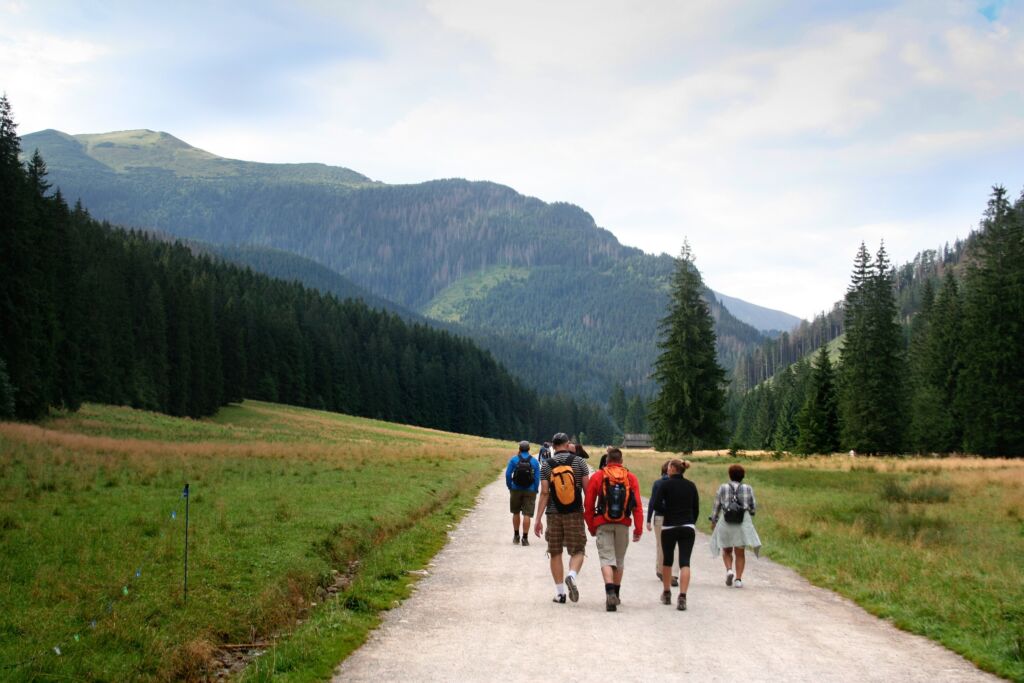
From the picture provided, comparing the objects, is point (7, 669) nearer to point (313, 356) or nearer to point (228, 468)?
point (228, 468)

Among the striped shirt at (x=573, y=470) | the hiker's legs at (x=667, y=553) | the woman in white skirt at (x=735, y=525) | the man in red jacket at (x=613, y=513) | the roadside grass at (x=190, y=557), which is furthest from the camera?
the woman in white skirt at (x=735, y=525)

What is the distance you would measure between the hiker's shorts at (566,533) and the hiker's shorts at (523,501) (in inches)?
224

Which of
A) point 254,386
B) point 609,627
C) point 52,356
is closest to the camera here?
point 609,627

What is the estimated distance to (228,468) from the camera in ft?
91.7

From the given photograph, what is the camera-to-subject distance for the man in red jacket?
10945mm

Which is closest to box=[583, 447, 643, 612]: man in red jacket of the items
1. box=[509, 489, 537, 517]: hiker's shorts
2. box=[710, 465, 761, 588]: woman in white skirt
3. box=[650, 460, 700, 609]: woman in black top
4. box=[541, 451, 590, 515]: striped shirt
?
box=[541, 451, 590, 515]: striped shirt

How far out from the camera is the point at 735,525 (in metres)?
13.1

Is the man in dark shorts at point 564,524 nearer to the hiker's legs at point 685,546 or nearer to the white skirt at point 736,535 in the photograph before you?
the hiker's legs at point 685,546

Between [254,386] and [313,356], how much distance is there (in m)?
13.9

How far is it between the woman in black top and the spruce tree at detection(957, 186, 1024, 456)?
1716 inches

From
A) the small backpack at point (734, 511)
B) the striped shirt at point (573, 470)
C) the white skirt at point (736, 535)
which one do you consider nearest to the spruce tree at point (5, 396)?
the striped shirt at point (573, 470)

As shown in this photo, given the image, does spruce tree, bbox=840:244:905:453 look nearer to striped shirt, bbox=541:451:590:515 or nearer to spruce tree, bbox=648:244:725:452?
spruce tree, bbox=648:244:725:452

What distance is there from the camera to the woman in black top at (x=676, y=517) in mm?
11391

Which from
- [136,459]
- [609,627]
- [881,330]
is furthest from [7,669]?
[881,330]
